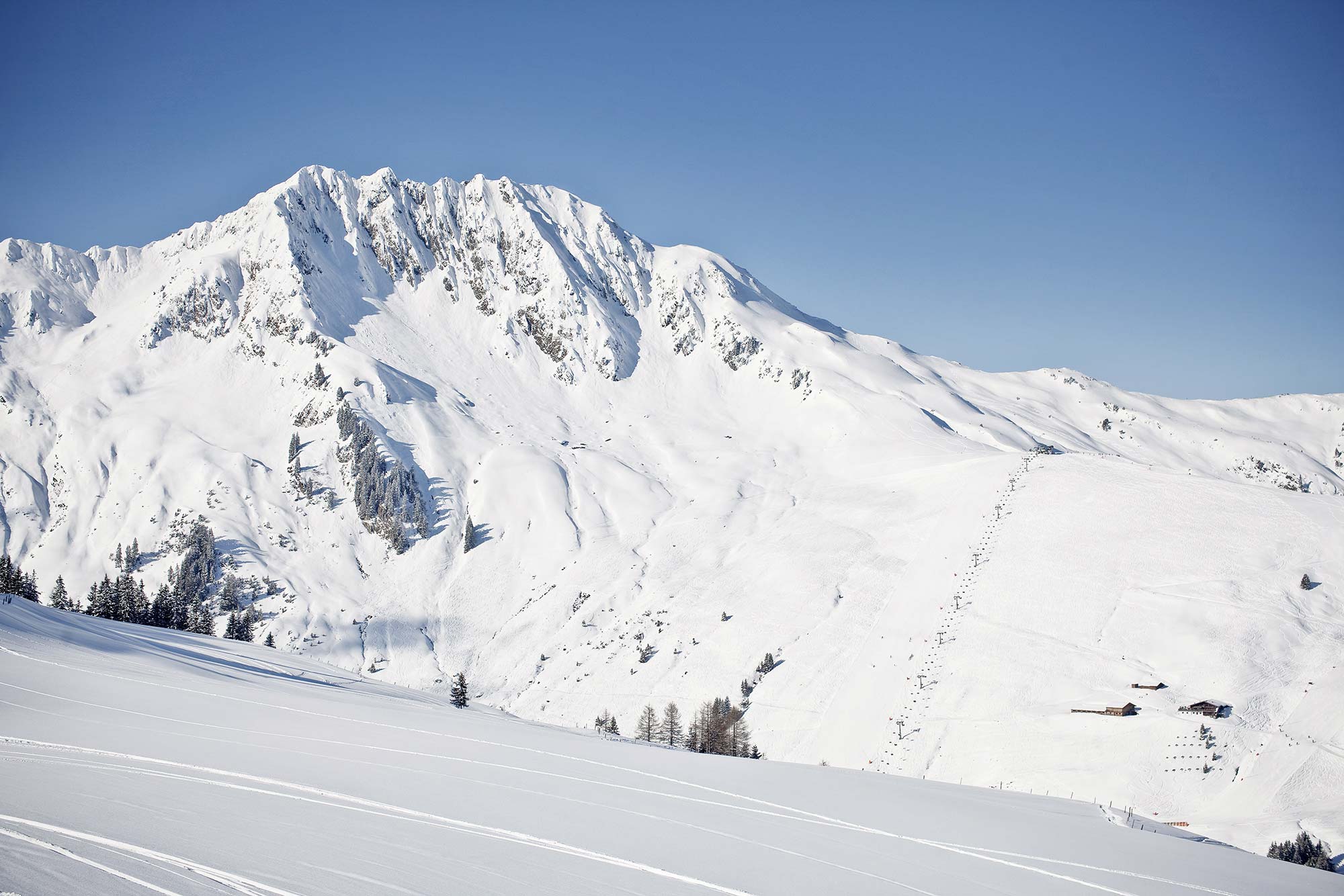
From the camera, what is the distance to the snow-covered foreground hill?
37.9 ft

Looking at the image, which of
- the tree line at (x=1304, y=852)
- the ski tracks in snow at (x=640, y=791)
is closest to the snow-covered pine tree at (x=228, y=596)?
the ski tracks in snow at (x=640, y=791)

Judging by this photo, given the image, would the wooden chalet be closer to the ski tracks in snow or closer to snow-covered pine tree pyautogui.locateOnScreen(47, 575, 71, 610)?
the ski tracks in snow

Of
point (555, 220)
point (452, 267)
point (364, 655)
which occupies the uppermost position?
point (555, 220)

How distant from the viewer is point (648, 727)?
60.9 metres

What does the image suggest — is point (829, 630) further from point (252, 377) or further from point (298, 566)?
point (252, 377)

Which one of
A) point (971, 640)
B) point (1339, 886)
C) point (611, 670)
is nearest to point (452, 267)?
point (611, 670)

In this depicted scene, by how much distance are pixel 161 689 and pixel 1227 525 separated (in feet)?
288

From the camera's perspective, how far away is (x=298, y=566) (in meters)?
105

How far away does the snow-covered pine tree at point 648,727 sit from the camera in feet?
201

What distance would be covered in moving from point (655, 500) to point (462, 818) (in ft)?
344

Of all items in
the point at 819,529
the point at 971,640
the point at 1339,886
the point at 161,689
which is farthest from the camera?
the point at 819,529

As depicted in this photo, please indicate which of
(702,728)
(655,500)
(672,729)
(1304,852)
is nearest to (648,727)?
(672,729)

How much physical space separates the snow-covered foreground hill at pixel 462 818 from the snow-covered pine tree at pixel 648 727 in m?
35.7

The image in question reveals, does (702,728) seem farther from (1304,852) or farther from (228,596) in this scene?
(228,596)
